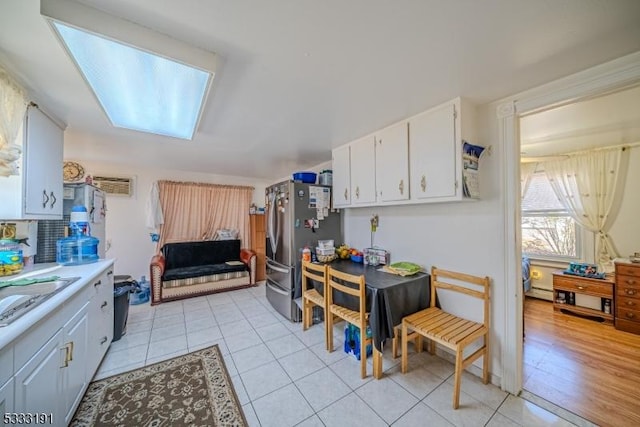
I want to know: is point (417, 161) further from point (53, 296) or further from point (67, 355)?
point (67, 355)

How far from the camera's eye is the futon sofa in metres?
3.55

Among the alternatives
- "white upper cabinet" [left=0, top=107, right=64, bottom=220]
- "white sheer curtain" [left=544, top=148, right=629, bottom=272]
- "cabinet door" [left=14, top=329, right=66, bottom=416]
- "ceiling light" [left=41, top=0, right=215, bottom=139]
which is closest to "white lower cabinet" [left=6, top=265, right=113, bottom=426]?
"cabinet door" [left=14, top=329, right=66, bottom=416]

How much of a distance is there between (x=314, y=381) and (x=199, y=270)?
115 inches

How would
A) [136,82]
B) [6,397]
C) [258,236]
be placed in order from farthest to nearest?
[258,236] → [136,82] → [6,397]

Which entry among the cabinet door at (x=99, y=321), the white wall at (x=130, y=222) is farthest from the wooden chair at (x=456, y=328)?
the white wall at (x=130, y=222)

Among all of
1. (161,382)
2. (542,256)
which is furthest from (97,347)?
(542,256)

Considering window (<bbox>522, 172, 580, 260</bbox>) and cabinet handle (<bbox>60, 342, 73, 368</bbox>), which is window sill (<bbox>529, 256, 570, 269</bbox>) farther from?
cabinet handle (<bbox>60, 342, 73, 368</bbox>)

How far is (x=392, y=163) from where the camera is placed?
87.4 inches

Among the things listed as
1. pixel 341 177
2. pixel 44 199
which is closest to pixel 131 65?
pixel 44 199

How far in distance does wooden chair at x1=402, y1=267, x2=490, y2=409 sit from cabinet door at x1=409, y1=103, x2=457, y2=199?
792mm

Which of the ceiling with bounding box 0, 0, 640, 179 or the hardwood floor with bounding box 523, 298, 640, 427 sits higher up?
the ceiling with bounding box 0, 0, 640, 179

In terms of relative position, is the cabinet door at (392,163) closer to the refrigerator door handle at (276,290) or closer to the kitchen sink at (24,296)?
the refrigerator door handle at (276,290)

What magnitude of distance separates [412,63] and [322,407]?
7.64ft

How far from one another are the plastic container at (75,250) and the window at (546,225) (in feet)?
19.6
